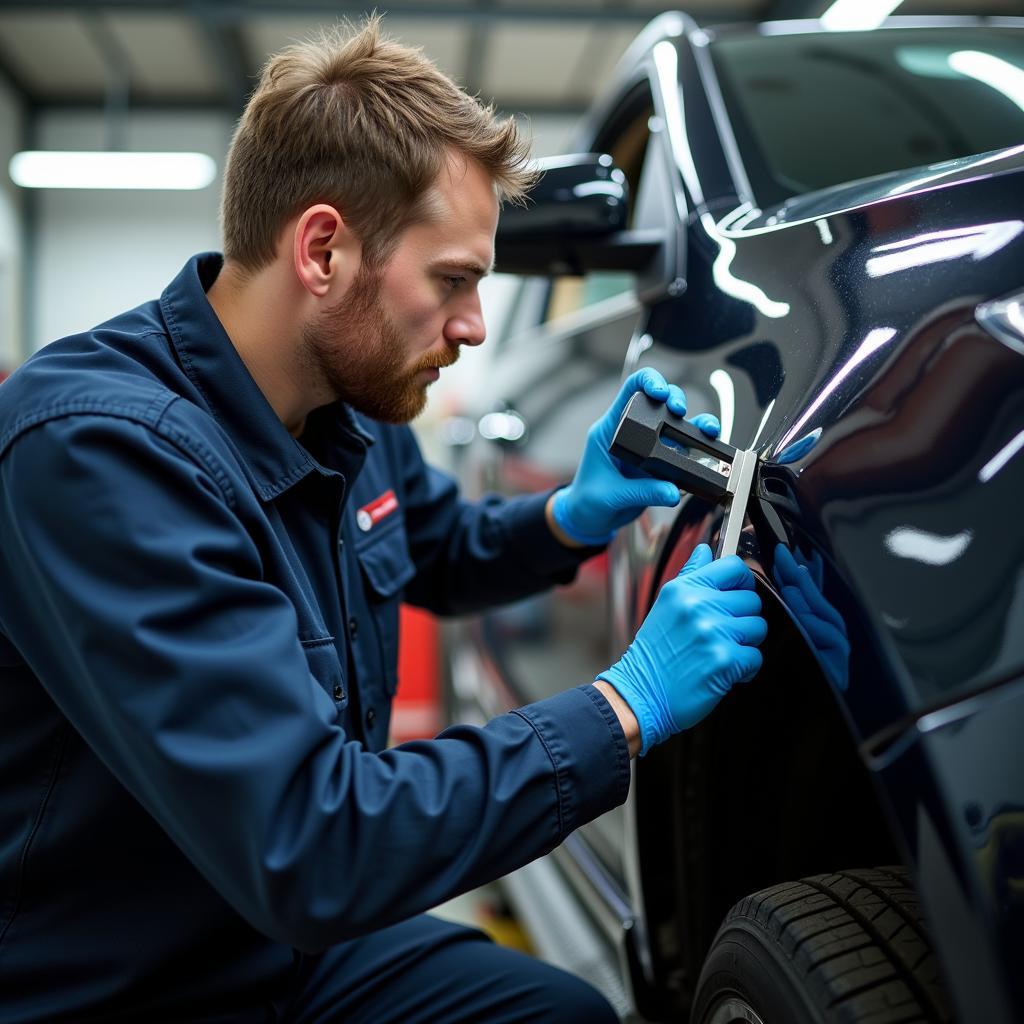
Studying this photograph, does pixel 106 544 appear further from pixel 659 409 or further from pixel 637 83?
pixel 637 83

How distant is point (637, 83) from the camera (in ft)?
5.13

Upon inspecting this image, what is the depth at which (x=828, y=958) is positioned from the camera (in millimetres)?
732

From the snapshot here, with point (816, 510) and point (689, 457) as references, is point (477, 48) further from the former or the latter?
point (816, 510)

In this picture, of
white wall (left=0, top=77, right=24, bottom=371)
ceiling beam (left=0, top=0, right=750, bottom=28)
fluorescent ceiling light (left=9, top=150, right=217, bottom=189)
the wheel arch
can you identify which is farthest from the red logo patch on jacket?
white wall (left=0, top=77, right=24, bottom=371)

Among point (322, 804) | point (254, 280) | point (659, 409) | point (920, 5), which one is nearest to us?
point (322, 804)

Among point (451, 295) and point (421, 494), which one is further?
point (421, 494)

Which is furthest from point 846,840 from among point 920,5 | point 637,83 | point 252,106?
point 920,5

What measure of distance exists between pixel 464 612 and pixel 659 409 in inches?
26.6

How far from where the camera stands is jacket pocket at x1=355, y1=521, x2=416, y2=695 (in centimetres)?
129

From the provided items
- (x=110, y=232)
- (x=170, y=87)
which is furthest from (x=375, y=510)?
(x=110, y=232)

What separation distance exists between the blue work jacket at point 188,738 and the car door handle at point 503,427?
814mm

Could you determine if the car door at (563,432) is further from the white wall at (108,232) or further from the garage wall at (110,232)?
the white wall at (108,232)

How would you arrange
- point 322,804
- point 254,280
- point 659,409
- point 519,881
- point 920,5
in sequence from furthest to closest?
1. point 920,5
2. point 519,881
3. point 254,280
4. point 659,409
5. point 322,804

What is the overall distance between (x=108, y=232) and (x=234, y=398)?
9079 millimetres
